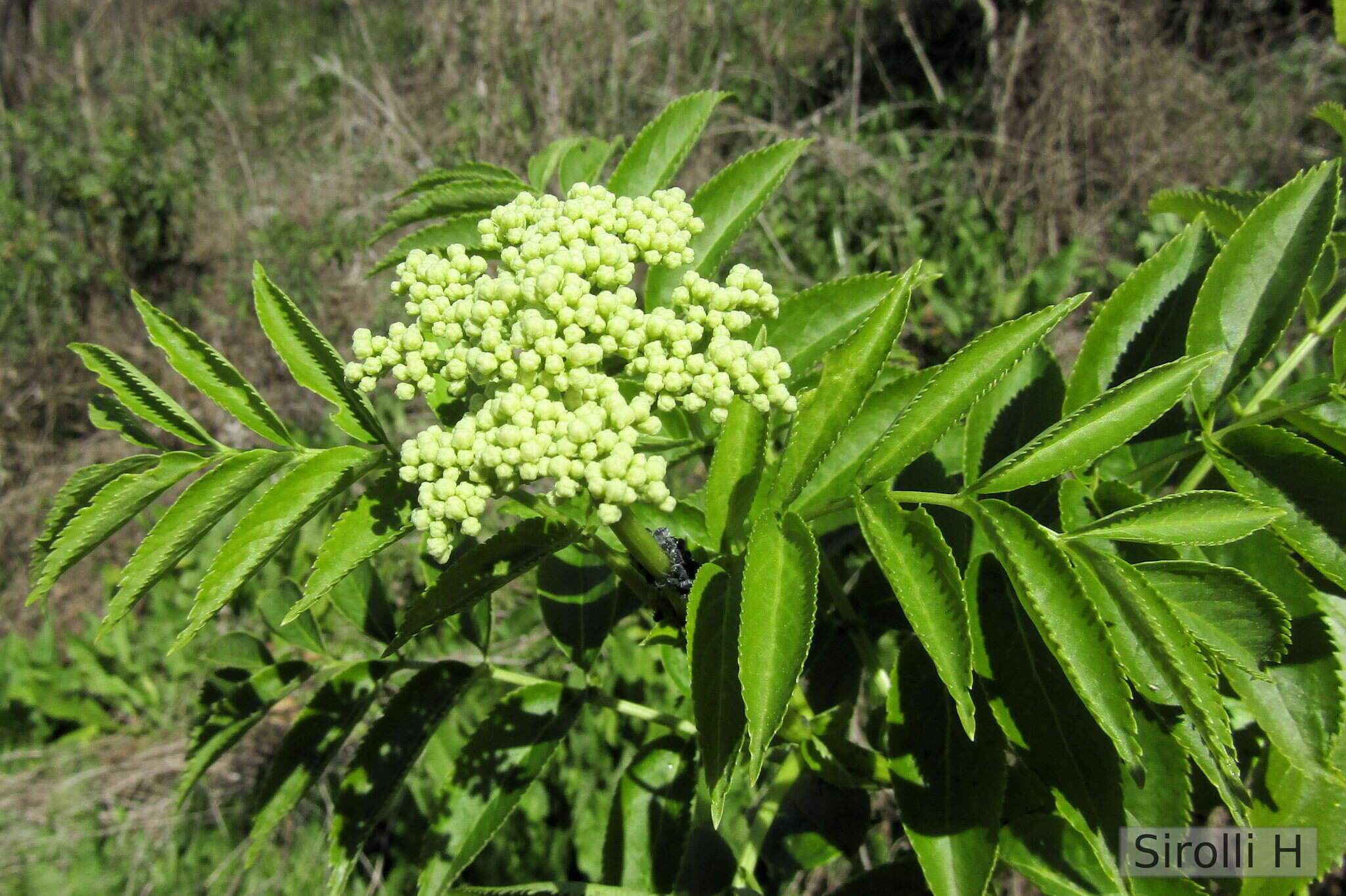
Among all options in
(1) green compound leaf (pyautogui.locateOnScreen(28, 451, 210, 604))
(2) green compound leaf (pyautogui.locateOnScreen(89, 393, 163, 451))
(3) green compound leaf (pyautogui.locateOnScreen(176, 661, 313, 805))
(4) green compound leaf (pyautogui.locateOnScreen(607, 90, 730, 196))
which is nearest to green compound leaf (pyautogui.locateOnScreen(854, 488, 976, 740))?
(4) green compound leaf (pyautogui.locateOnScreen(607, 90, 730, 196))

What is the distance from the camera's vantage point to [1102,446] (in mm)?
1079

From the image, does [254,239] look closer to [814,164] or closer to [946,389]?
[814,164]

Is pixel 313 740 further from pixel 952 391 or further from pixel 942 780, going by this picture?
pixel 952 391

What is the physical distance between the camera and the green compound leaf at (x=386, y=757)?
1465 mm

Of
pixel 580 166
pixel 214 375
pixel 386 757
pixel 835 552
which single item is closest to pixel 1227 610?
pixel 835 552

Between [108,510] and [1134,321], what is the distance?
5.00 feet

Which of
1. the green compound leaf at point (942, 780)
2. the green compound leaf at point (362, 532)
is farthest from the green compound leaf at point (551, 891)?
the green compound leaf at point (362, 532)

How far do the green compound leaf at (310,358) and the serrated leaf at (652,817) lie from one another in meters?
0.79

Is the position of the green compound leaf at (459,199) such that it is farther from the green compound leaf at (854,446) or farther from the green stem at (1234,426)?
the green stem at (1234,426)

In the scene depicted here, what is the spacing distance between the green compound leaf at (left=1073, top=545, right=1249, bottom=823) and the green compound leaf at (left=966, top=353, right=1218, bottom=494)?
120mm

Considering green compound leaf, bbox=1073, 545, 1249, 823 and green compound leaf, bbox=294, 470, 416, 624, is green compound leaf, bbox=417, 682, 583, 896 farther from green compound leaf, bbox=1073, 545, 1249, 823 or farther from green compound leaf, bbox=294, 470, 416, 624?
green compound leaf, bbox=1073, 545, 1249, 823

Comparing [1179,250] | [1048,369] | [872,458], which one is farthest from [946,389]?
[1179,250]

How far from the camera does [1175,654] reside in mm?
914

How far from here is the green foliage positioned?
1.02 meters
